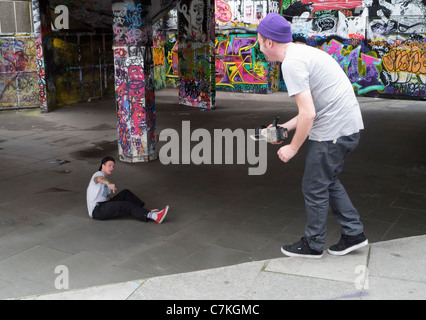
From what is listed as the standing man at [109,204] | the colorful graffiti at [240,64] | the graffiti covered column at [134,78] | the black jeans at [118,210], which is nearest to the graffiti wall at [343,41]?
the colorful graffiti at [240,64]

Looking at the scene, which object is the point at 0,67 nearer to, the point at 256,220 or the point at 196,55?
the point at 196,55

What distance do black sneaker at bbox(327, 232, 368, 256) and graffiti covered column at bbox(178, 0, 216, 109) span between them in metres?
12.5

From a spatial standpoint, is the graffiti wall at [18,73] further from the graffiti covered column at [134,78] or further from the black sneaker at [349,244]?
the black sneaker at [349,244]

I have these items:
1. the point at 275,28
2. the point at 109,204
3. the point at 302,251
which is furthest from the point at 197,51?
the point at 302,251

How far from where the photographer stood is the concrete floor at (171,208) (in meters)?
5.17

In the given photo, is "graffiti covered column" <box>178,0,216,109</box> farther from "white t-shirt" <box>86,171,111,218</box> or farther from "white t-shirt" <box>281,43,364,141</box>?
"white t-shirt" <box>281,43,364,141</box>

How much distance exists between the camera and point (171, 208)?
7.01 metres

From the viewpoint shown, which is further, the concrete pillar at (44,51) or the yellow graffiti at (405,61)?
the yellow graffiti at (405,61)

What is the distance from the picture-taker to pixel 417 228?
19.5 feet

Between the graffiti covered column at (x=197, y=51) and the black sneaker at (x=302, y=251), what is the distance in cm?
1235

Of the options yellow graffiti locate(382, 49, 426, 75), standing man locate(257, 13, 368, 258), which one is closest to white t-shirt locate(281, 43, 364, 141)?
standing man locate(257, 13, 368, 258)

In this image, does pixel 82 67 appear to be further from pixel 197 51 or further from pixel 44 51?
pixel 197 51

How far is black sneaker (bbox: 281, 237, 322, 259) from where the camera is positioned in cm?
471
